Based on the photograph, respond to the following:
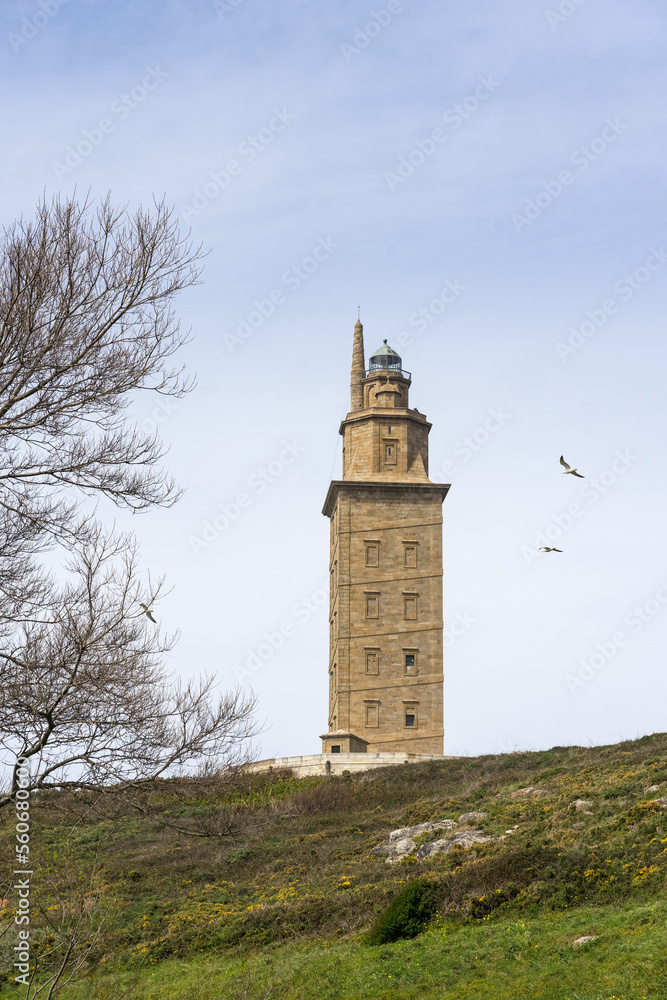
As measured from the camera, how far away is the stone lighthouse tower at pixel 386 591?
167 feet

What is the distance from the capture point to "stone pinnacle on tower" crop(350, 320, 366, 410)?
57.5m

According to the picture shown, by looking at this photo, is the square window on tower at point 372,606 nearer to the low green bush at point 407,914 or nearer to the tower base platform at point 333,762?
the tower base platform at point 333,762

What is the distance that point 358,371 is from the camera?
2298 inches

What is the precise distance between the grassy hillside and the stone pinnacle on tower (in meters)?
26.4

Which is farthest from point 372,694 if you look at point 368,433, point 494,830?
point 494,830

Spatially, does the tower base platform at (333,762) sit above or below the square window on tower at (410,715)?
below

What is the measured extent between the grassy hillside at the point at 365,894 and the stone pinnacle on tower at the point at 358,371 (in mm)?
26390

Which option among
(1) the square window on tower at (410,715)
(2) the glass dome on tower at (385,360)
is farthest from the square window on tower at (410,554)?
(2) the glass dome on tower at (385,360)

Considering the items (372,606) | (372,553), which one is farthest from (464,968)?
(372,553)

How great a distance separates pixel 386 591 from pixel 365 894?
29012 mm

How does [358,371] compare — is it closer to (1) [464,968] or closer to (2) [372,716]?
(2) [372,716]

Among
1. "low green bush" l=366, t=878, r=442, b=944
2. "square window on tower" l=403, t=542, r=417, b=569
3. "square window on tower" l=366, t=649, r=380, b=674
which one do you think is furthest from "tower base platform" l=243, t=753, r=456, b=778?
"low green bush" l=366, t=878, r=442, b=944

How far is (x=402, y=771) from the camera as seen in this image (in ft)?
137

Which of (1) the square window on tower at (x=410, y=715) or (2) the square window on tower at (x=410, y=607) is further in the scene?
(2) the square window on tower at (x=410, y=607)
